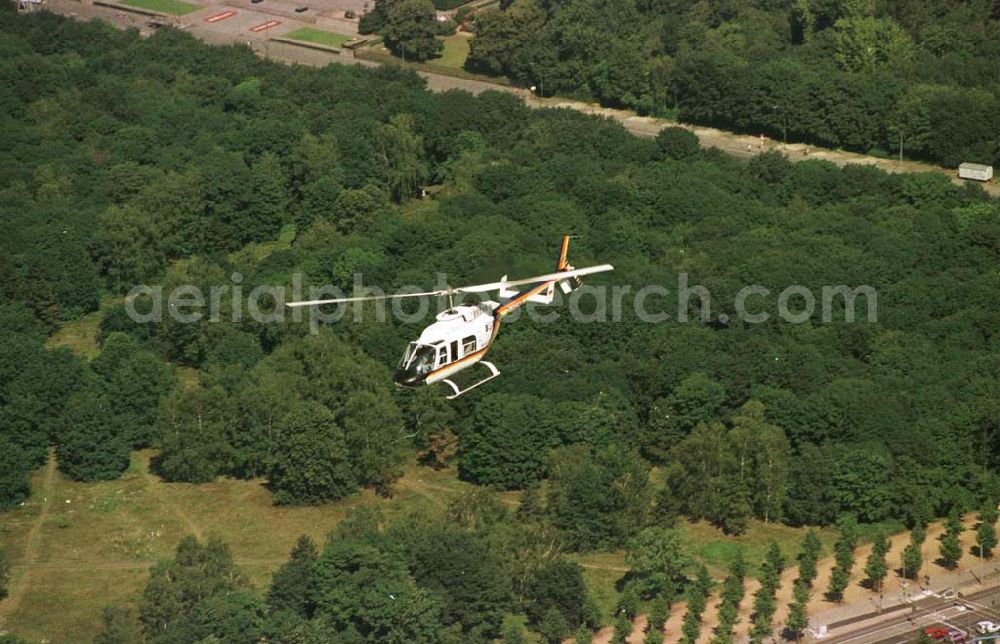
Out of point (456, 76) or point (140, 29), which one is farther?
point (140, 29)

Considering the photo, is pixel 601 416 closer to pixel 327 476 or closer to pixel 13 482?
pixel 327 476

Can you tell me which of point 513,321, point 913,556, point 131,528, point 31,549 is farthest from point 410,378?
point 513,321

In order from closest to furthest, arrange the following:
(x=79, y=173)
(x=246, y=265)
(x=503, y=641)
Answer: (x=503, y=641)
(x=246, y=265)
(x=79, y=173)

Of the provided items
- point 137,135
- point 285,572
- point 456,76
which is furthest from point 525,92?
point 285,572

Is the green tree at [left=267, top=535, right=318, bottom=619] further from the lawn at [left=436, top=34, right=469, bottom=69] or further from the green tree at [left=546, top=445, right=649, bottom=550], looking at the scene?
A: the lawn at [left=436, top=34, right=469, bottom=69]

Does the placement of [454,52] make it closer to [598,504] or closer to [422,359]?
[598,504]

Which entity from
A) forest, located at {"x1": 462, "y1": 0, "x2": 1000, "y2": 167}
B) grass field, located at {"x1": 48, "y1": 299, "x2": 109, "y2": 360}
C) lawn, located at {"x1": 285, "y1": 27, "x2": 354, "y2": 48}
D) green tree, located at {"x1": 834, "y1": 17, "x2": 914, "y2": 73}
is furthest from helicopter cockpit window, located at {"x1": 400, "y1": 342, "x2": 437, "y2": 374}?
lawn, located at {"x1": 285, "y1": 27, "x2": 354, "y2": 48}

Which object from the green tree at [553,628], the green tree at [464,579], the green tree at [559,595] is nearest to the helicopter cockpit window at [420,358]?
the green tree at [464,579]
